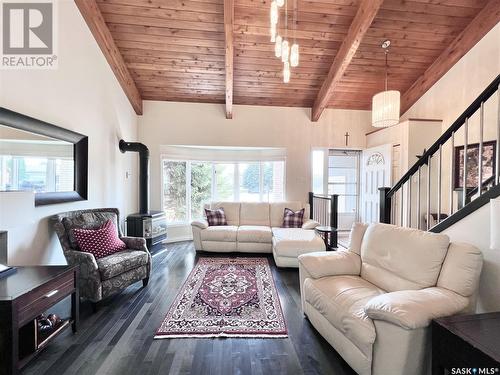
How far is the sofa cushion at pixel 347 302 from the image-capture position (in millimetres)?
1521

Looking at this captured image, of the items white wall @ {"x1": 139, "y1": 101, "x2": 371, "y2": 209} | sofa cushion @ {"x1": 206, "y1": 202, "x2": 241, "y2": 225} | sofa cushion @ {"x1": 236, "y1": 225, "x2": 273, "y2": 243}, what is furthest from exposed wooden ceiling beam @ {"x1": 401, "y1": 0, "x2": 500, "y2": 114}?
sofa cushion @ {"x1": 206, "y1": 202, "x2": 241, "y2": 225}

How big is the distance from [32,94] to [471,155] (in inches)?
233

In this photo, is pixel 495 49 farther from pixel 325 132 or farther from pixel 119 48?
pixel 119 48

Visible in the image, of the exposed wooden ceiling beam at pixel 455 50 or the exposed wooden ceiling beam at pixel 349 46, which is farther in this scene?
the exposed wooden ceiling beam at pixel 455 50

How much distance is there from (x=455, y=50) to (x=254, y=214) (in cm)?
453

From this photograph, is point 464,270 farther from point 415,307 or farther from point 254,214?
point 254,214

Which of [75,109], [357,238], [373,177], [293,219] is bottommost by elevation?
[293,219]

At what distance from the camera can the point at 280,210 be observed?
501cm

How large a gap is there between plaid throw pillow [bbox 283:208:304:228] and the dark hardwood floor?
2.25 m

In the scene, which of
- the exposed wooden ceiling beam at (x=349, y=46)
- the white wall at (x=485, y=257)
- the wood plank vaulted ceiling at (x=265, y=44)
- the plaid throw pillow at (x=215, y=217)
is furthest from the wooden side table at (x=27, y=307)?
the exposed wooden ceiling beam at (x=349, y=46)

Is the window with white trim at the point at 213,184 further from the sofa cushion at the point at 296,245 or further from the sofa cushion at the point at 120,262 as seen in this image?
the sofa cushion at the point at 120,262

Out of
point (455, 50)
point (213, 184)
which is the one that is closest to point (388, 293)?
point (213, 184)

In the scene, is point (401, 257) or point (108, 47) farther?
point (108, 47)

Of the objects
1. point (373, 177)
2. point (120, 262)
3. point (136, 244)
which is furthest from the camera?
point (373, 177)
